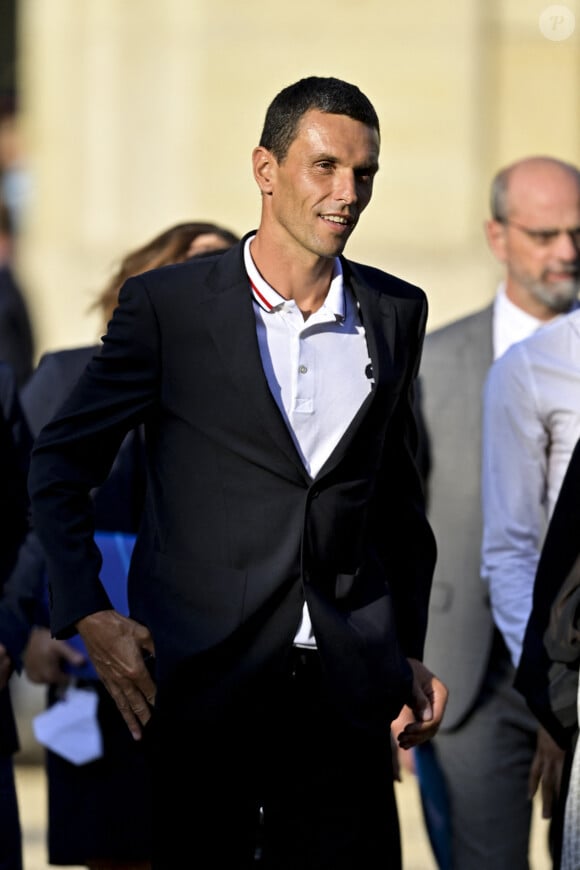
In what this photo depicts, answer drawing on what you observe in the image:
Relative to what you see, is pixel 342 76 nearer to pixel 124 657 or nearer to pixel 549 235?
pixel 549 235

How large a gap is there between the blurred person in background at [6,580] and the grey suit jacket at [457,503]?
1.32 m

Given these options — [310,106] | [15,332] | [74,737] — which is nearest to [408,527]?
[310,106]

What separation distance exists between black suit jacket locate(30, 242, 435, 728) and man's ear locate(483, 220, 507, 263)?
6.95 ft

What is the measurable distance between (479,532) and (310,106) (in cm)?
204

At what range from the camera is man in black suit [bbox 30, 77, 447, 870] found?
3.87 meters

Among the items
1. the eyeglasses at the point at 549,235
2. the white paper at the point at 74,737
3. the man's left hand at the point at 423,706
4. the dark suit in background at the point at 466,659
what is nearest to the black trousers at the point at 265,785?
A: the man's left hand at the point at 423,706

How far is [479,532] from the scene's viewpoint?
5.66 metres

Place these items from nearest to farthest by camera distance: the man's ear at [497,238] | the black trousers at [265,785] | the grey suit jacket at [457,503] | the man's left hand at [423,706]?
the black trousers at [265,785]
the man's left hand at [423,706]
the grey suit jacket at [457,503]
the man's ear at [497,238]

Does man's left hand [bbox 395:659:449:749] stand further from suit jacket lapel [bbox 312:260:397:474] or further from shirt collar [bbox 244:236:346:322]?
shirt collar [bbox 244:236:346:322]

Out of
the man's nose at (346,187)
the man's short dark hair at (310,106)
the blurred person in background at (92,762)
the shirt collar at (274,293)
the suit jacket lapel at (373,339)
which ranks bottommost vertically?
the blurred person in background at (92,762)

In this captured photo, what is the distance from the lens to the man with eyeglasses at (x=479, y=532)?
5453 millimetres

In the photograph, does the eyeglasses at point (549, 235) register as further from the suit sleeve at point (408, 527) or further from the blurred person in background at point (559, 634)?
the suit sleeve at point (408, 527)

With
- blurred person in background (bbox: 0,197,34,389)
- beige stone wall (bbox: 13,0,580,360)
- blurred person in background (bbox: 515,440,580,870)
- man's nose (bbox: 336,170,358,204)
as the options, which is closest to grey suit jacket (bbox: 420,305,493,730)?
blurred person in background (bbox: 515,440,580,870)

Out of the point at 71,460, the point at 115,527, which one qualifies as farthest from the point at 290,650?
the point at 115,527
